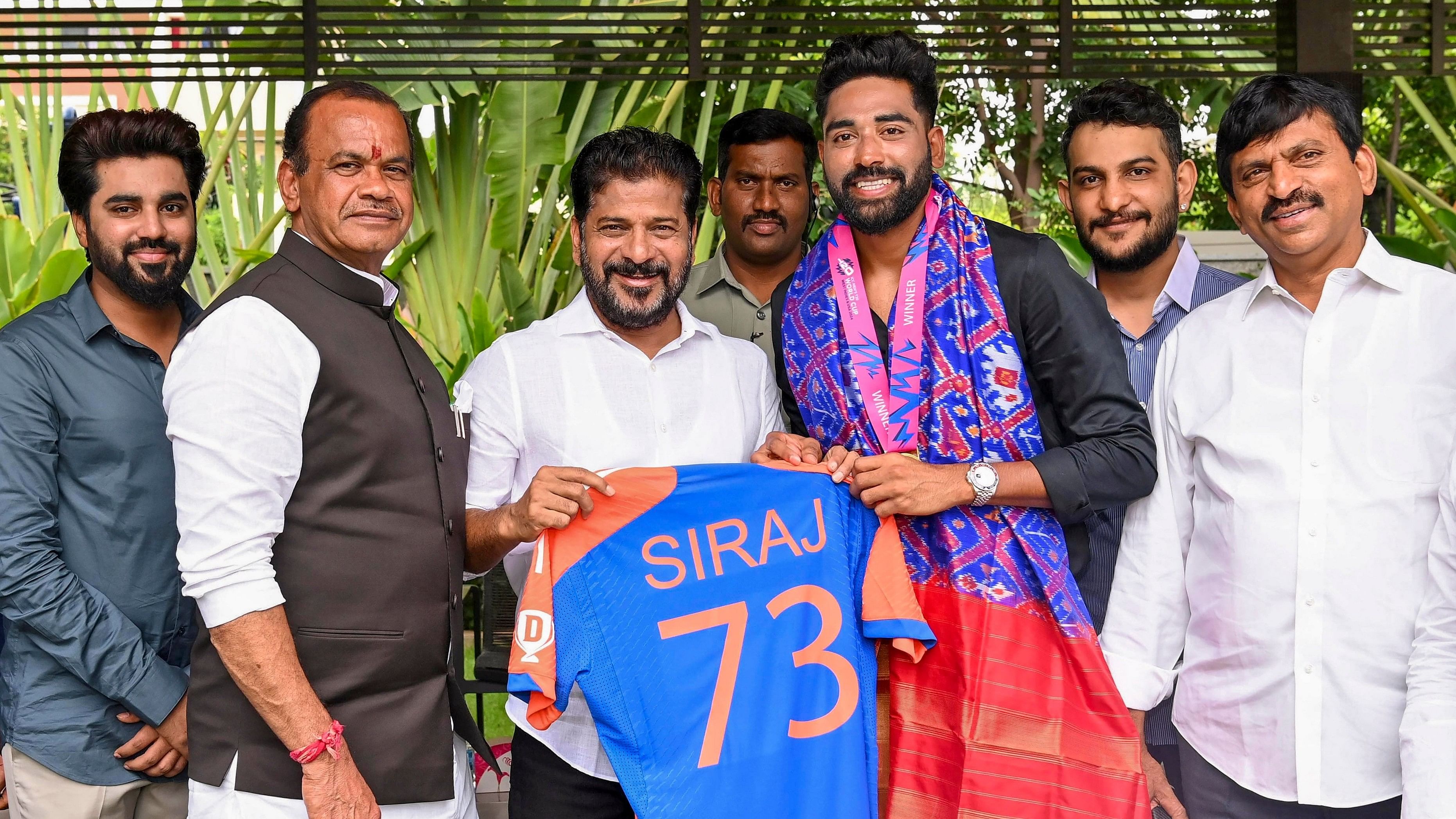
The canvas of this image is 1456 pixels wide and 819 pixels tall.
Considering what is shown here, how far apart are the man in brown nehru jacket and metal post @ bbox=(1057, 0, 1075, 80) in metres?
2.98

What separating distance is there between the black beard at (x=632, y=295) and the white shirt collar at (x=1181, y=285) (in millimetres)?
1245

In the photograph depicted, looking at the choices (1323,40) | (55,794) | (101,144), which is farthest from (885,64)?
(1323,40)

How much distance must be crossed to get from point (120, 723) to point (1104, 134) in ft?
8.73

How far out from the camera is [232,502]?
1.92 m

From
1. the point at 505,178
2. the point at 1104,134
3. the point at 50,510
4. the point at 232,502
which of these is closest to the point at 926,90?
the point at 1104,134

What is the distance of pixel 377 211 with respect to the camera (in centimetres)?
224

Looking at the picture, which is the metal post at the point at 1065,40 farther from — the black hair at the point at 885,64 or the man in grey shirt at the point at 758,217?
the black hair at the point at 885,64

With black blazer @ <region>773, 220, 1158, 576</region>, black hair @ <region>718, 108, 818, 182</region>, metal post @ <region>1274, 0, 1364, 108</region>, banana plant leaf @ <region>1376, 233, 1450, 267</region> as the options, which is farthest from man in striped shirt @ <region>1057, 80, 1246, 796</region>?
metal post @ <region>1274, 0, 1364, 108</region>

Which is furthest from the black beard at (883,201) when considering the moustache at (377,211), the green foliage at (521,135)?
the green foliage at (521,135)

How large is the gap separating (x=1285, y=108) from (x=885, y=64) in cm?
80

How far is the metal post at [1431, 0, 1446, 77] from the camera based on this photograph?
4.41 m

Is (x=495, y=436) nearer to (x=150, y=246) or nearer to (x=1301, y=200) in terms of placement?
(x=150, y=246)

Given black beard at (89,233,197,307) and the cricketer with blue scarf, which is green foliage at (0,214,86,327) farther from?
the cricketer with blue scarf

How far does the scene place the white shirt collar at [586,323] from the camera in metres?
2.49
